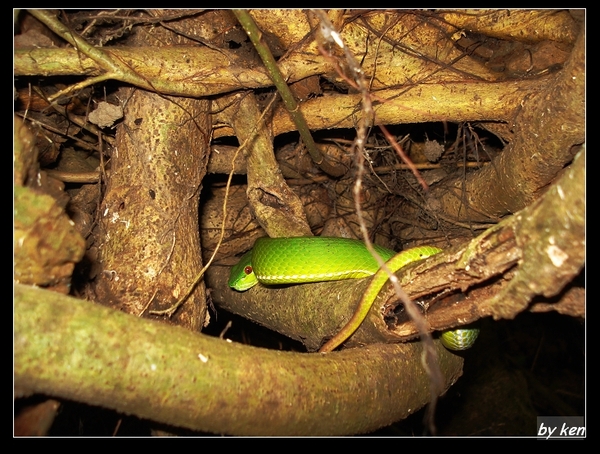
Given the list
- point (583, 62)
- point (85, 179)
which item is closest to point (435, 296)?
point (583, 62)

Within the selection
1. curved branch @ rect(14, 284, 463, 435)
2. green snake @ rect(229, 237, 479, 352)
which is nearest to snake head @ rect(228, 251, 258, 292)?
green snake @ rect(229, 237, 479, 352)

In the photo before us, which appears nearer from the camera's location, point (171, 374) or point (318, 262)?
point (171, 374)

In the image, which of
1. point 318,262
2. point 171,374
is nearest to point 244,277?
point 318,262

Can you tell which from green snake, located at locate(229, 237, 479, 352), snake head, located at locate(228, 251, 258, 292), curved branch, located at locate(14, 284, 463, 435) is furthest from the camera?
snake head, located at locate(228, 251, 258, 292)

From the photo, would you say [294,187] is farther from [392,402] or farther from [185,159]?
[392,402]

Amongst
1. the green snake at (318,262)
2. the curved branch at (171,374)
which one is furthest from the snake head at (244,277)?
the curved branch at (171,374)

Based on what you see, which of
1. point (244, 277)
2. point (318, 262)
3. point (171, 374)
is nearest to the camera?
point (171, 374)

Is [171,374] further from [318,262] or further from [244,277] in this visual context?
[244,277]

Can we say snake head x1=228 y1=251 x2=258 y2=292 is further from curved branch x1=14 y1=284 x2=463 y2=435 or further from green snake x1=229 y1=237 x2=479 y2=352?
curved branch x1=14 y1=284 x2=463 y2=435
